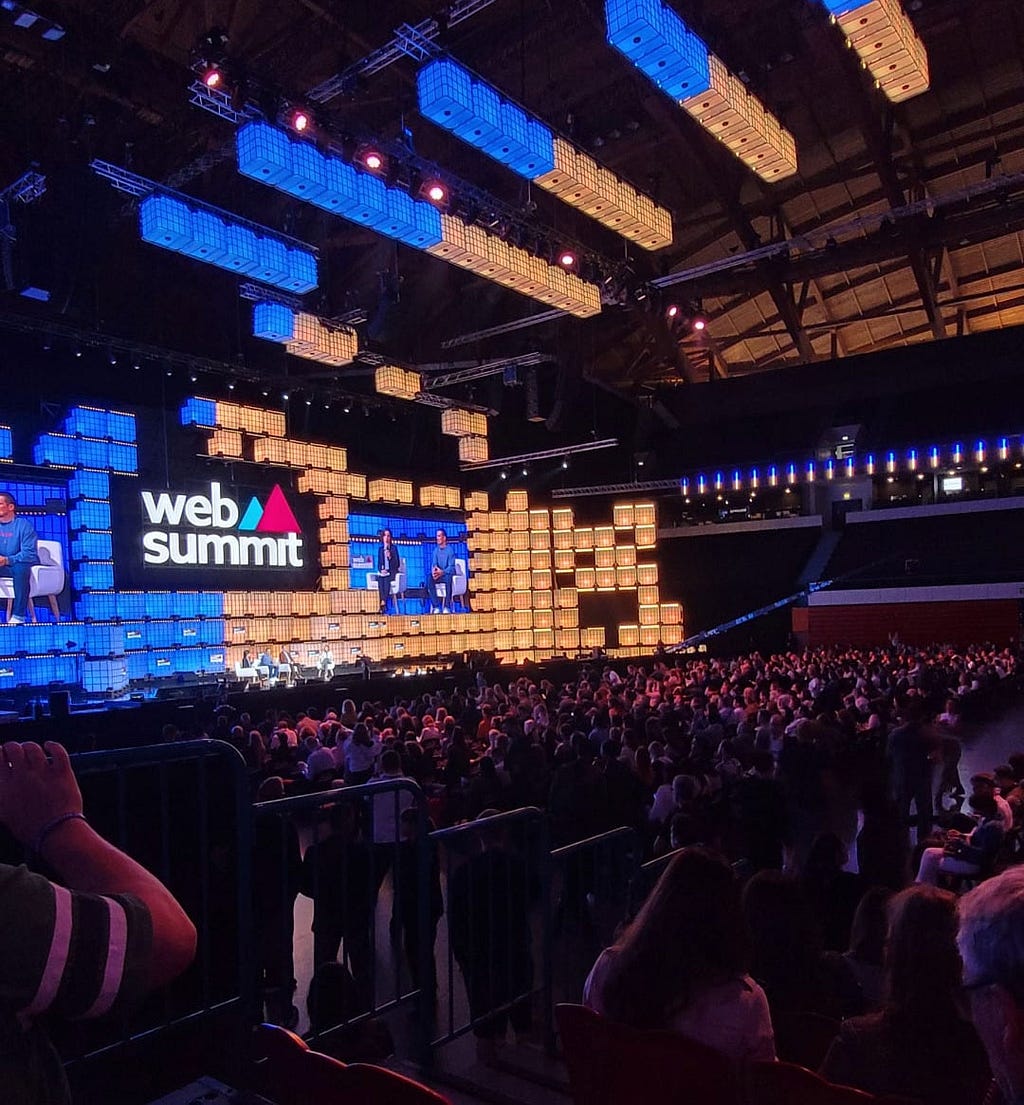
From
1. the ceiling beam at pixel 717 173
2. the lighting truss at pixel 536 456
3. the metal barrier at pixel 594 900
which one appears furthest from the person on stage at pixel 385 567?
the metal barrier at pixel 594 900

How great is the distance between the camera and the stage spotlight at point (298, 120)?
912 cm

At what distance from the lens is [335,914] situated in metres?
4.59

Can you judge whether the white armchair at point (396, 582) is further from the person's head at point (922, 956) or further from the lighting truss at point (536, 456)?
the person's head at point (922, 956)

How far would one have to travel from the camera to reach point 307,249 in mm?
11844

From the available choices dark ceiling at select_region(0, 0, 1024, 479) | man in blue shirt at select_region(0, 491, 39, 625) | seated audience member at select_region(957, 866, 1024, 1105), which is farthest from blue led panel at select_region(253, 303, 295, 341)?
seated audience member at select_region(957, 866, 1024, 1105)

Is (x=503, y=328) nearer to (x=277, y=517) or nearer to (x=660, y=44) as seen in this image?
(x=277, y=517)

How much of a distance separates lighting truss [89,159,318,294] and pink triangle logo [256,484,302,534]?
347 inches

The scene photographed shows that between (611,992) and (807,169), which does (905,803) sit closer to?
(611,992)

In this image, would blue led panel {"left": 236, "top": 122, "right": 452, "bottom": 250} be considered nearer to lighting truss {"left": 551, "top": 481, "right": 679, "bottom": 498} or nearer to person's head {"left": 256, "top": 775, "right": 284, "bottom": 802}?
person's head {"left": 256, "top": 775, "right": 284, "bottom": 802}

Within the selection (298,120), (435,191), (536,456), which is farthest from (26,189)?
(536,456)

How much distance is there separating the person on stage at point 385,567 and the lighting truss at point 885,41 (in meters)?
16.4

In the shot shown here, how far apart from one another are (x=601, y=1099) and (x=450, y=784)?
20.4 ft

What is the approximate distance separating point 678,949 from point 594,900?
2.80 metres

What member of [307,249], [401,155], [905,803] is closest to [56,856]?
[905,803]
